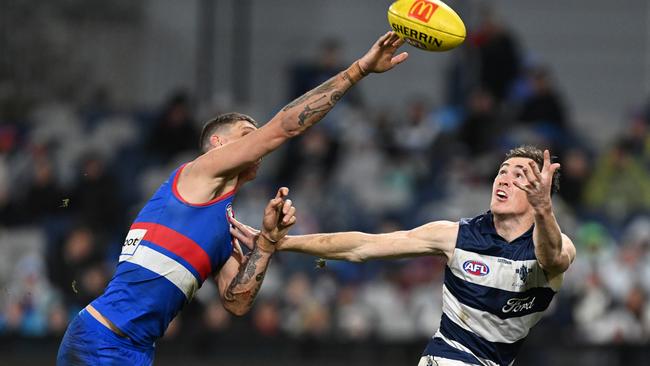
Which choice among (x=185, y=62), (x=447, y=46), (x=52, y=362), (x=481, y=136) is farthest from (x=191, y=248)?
(x=185, y=62)

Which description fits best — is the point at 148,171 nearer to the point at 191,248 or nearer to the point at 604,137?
the point at 604,137

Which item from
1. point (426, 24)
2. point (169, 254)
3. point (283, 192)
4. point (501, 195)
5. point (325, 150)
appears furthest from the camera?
point (325, 150)

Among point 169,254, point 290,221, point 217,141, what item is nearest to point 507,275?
point 290,221

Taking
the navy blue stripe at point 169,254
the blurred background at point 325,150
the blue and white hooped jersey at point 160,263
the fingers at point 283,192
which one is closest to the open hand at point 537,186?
the fingers at point 283,192

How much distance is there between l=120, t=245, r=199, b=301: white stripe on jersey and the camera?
5.84m

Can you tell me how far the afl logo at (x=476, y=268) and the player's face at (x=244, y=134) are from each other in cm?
131

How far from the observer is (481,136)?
15016 millimetres

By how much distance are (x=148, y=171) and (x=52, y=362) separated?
3.82 meters

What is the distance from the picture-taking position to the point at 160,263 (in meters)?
5.84

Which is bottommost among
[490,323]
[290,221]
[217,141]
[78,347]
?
[490,323]

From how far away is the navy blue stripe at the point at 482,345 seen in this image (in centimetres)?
634

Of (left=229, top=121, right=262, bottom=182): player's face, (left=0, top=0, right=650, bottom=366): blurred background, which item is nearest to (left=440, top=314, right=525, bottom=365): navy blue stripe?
(left=229, top=121, right=262, bottom=182): player's face

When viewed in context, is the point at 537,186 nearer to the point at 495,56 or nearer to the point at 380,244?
the point at 380,244

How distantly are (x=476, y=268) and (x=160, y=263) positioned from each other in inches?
70.1
